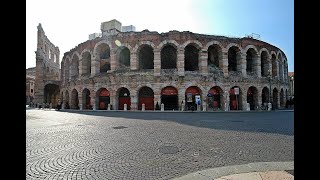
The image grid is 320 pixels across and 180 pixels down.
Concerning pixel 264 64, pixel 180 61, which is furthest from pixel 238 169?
pixel 264 64

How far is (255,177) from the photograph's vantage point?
3922mm

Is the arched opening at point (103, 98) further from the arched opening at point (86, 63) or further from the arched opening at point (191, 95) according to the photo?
the arched opening at point (191, 95)

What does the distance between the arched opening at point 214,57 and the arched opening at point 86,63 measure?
19.8m

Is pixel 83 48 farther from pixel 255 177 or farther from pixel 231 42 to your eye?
pixel 255 177

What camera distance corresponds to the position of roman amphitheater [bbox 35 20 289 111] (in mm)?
27406

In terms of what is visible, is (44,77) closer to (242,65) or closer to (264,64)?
(242,65)

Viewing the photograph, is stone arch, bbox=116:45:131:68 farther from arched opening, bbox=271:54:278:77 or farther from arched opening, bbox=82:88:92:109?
arched opening, bbox=271:54:278:77

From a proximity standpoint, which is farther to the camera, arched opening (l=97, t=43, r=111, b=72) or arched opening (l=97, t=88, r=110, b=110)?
arched opening (l=97, t=43, r=111, b=72)

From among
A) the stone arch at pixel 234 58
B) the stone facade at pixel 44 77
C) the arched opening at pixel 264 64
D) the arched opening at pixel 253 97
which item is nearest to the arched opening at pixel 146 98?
the stone arch at pixel 234 58

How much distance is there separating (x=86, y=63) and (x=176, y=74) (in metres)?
16.8

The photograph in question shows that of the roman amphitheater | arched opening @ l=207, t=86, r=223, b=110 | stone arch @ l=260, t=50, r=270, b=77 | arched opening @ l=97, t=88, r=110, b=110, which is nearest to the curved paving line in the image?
the roman amphitheater

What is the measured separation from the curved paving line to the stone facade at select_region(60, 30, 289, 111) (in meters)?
21.6

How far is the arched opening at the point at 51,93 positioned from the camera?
4490cm
